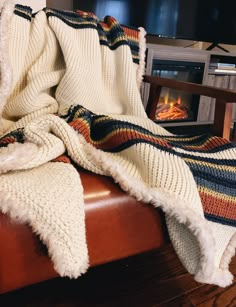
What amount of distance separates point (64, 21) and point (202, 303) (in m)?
0.86

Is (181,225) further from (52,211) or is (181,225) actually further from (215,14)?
(215,14)

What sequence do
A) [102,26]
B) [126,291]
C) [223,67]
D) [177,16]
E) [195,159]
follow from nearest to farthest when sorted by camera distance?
1. [195,159]
2. [126,291]
3. [102,26]
4. [177,16]
5. [223,67]

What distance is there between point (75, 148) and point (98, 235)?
0.17 m

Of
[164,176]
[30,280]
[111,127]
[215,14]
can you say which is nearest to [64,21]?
[111,127]

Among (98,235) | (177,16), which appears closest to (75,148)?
(98,235)

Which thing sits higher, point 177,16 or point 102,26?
point 177,16

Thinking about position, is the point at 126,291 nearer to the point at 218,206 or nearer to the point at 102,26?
the point at 218,206

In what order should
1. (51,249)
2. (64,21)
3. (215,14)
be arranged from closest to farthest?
(51,249) → (64,21) → (215,14)

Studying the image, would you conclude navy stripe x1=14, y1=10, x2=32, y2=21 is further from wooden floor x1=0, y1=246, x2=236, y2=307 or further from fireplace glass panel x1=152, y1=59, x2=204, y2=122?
fireplace glass panel x1=152, y1=59, x2=204, y2=122

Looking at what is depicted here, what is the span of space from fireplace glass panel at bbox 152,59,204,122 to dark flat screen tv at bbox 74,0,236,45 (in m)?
0.22

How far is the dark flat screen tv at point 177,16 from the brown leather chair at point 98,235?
1.26 metres

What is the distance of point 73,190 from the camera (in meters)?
0.50

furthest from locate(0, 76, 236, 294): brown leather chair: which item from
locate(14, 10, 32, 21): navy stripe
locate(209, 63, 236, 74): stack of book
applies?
locate(209, 63, 236, 74): stack of book

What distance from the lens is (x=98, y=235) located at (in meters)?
0.54
